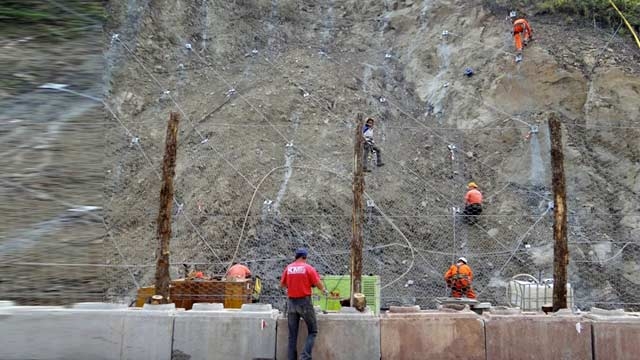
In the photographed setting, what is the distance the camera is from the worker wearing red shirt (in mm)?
7273

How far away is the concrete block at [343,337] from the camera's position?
24.4 ft

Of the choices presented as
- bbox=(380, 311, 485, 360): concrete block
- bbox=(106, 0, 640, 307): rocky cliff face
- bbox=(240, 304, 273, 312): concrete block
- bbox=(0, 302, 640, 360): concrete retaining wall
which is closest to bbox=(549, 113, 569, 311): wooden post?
bbox=(0, 302, 640, 360): concrete retaining wall

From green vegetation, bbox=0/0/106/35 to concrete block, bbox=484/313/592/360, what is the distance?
22.2ft

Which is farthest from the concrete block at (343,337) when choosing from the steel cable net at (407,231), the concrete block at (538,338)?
the steel cable net at (407,231)

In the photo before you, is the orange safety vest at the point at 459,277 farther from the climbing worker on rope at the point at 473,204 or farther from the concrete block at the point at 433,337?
the concrete block at the point at 433,337

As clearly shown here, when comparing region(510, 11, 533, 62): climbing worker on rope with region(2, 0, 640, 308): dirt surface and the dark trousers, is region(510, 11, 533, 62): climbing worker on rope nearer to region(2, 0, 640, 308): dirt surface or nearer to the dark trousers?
region(2, 0, 640, 308): dirt surface

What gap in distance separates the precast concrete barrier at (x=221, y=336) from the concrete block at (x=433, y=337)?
1556mm

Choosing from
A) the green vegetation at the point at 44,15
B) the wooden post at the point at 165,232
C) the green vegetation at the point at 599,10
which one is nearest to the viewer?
the green vegetation at the point at 44,15

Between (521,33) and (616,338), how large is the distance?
14369 mm

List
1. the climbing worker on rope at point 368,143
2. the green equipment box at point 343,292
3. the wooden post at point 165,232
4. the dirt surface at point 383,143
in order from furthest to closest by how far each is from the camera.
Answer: the climbing worker on rope at point 368,143
the dirt surface at point 383,143
the green equipment box at point 343,292
the wooden post at point 165,232

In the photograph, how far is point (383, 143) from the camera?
18.5m

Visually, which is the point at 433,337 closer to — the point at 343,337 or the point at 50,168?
the point at 343,337

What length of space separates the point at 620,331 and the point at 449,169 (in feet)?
34.9

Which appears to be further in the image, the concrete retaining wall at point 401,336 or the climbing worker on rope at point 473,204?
the climbing worker on rope at point 473,204
